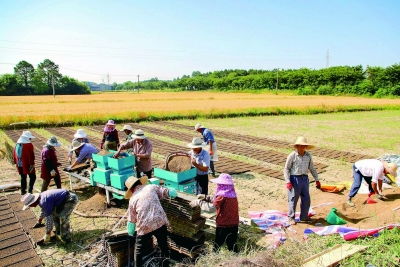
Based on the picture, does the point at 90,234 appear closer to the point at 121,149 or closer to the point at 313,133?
the point at 121,149

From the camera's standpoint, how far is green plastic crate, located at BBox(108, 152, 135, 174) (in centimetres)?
602

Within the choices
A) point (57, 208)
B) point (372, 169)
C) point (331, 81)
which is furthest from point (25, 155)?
point (331, 81)

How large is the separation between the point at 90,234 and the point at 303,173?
3924 mm

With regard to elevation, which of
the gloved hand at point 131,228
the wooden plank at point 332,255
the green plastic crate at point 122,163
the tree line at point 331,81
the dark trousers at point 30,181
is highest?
the tree line at point 331,81

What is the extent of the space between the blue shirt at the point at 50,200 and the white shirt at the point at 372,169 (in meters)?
5.57

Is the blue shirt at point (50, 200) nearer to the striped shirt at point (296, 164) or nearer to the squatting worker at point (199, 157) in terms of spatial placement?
the squatting worker at point (199, 157)

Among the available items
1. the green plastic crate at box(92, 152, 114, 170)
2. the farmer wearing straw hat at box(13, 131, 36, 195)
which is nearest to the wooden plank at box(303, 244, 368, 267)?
the green plastic crate at box(92, 152, 114, 170)

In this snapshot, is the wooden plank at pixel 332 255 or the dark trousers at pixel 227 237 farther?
the dark trousers at pixel 227 237

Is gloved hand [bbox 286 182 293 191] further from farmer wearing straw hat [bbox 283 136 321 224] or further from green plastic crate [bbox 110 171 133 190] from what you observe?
green plastic crate [bbox 110 171 133 190]

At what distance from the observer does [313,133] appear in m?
17.0

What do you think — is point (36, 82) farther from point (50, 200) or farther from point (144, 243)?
point (144, 243)

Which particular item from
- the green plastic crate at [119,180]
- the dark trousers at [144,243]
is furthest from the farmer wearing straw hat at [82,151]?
the dark trousers at [144,243]

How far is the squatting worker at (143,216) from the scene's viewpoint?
12.7 ft

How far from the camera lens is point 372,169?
5.94 metres
